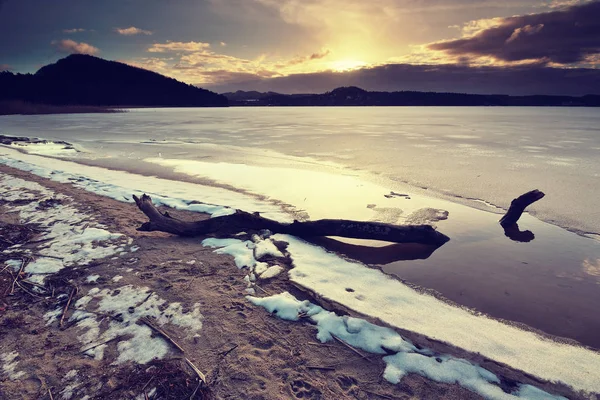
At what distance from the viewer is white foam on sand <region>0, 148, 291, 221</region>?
7523 mm

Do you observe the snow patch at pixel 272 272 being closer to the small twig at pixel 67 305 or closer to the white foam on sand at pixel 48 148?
the small twig at pixel 67 305

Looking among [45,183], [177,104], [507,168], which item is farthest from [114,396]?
[177,104]

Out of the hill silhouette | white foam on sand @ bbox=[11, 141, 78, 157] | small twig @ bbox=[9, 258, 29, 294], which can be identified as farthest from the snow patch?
the hill silhouette

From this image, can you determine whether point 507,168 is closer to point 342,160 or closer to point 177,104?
point 342,160

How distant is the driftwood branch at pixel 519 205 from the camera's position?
6.27m

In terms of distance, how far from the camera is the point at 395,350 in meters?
3.14

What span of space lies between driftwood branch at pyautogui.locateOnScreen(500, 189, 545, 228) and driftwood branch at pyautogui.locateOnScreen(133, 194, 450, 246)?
172 cm

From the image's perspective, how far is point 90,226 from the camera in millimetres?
5980

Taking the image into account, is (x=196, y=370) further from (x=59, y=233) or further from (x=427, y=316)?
(x=59, y=233)

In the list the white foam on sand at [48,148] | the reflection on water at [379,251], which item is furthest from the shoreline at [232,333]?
the white foam on sand at [48,148]

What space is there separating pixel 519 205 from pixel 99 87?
503 ft

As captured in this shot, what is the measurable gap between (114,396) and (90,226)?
170 inches

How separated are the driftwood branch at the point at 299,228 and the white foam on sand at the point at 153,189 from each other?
943 millimetres

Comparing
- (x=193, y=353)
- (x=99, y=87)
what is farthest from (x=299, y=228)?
(x=99, y=87)
